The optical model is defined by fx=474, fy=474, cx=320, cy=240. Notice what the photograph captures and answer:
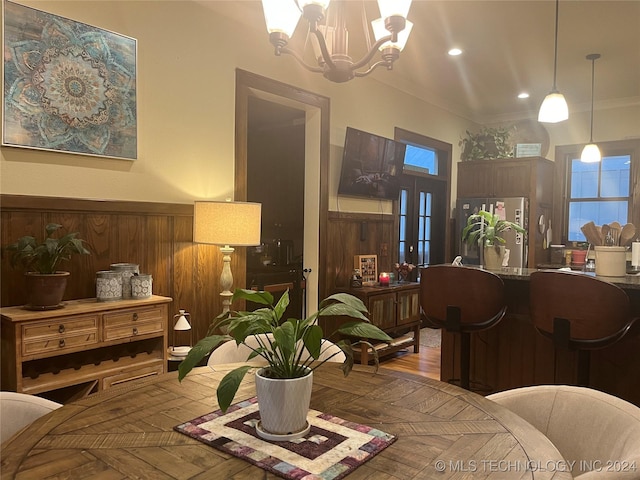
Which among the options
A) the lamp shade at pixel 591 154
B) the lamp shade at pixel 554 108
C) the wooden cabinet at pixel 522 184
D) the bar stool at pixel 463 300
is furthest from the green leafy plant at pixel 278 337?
the wooden cabinet at pixel 522 184

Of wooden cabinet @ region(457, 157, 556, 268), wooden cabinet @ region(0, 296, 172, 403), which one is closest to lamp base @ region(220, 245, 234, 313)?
wooden cabinet @ region(0, 296, 172, 403)

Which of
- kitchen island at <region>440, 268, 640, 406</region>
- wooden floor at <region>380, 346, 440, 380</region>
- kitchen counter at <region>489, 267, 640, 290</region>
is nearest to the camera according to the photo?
kitchen counter at <region>489, 267, 640, 290</region>

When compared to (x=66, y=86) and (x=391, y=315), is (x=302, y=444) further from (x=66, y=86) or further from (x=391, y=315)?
(x=391, y=315)

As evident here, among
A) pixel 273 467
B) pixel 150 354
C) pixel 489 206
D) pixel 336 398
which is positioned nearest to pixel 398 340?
pixel 489 206

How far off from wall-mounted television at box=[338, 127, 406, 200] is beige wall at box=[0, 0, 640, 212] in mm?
786

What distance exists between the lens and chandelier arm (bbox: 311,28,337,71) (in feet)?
6.40

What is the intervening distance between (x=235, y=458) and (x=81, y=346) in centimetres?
163

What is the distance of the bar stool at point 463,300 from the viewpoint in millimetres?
2594

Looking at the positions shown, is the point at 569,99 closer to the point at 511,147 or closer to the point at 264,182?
the point at 511,147

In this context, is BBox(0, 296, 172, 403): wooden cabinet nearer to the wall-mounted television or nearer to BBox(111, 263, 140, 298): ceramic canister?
BBox(111, 263, 140, 298): ceramic canister

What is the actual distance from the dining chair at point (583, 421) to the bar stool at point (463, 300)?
46.2 inches

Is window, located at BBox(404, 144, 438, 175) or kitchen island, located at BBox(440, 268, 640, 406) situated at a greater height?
window, located at BBox(404, 144, 438, 175)

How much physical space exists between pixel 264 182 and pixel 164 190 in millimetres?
2511

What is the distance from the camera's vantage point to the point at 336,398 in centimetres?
141
